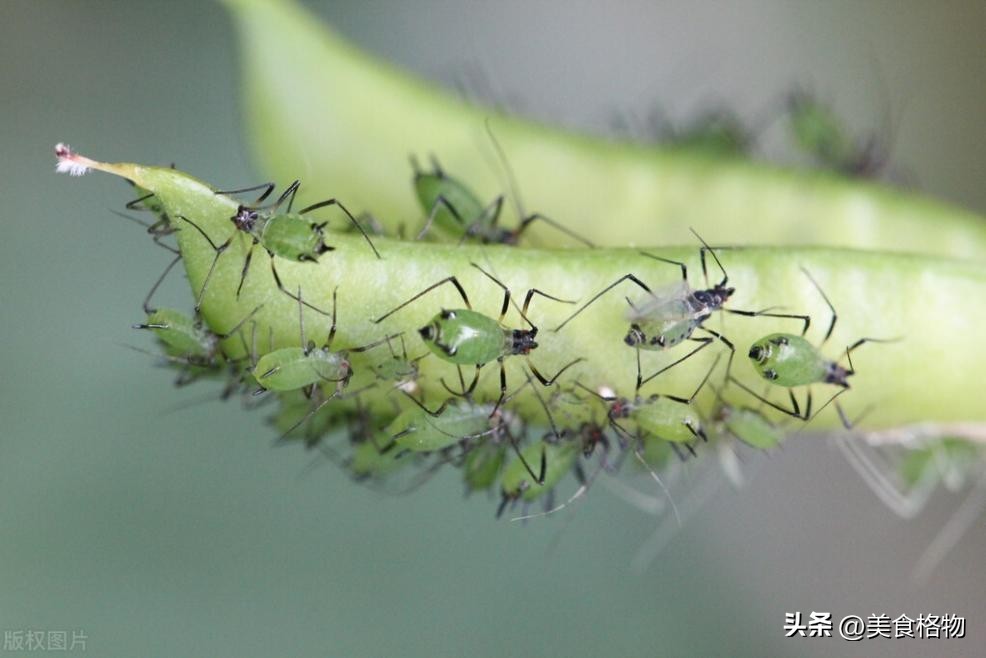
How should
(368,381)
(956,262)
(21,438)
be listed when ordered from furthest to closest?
(21,438), (956,262), (368,381)

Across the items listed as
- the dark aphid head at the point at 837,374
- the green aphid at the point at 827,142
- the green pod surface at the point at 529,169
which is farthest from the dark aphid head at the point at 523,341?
the green aphid at the point at 827,142

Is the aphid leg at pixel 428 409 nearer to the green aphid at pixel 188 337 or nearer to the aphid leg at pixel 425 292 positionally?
the aphid leg at pixel 425 292

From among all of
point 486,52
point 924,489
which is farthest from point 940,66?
point 924,489

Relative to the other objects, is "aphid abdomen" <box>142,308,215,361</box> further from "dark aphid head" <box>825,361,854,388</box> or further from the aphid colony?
"dark aphid head" <box>825,361,854,388</box>

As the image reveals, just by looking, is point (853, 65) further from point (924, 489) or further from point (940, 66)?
point (924, 489)

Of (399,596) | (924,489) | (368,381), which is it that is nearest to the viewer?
(368,381)

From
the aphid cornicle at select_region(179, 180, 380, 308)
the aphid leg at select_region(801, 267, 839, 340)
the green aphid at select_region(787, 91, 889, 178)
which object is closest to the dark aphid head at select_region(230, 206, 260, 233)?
the aphid cornicle at select_region(179, 180, 380, 308)
